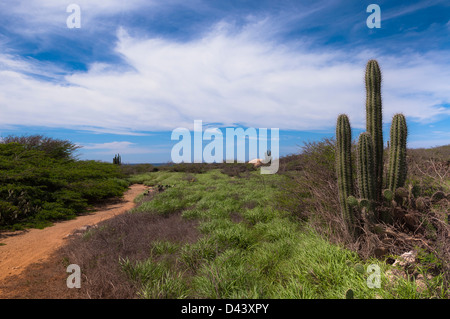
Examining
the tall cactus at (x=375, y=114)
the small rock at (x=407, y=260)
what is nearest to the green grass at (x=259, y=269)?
the small rock at (x=407, y=260)

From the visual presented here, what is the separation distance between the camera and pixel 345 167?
430cm

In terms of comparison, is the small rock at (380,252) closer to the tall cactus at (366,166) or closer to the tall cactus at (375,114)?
the tall cactus at (366,166)

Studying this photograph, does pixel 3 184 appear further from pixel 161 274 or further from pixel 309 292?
pixel 309 292

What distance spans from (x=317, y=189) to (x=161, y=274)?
160 inches

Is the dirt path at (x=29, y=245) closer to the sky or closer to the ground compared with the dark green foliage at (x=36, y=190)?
closer to the ground

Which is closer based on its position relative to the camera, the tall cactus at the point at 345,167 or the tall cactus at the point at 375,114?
the tall cactus at the point at 345,167

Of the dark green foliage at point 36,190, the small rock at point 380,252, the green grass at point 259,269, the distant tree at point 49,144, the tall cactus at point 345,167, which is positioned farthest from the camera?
the distant tree at point 49,144

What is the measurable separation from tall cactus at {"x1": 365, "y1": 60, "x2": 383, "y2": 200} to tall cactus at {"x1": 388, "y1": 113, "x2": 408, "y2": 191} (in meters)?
0.20

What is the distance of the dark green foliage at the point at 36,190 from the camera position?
749cm

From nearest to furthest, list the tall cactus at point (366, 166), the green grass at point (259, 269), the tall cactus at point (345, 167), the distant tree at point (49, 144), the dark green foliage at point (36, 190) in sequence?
the green grass at point (259, 269) < the tall cactus at point (366, 166) < the tall cactus at point (345, 167) < the dark green foliage at point (36, 190) < the distant tree at point (49, 144)

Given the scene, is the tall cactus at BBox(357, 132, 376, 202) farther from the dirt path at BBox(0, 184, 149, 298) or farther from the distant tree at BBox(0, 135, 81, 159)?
the distant tree at BBox(0, 135, 81, 159)

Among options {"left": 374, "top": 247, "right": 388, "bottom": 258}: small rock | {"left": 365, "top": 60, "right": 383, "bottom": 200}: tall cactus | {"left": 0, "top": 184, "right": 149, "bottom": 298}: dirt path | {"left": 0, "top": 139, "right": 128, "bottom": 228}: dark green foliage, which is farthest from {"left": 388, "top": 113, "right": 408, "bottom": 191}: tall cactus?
{"left": 0, "top": 139, "right": 128, "bottom": 228}: dark green foliage

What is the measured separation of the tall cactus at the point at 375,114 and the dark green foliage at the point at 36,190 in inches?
366

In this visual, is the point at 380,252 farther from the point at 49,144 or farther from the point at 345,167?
the point at 49,144
